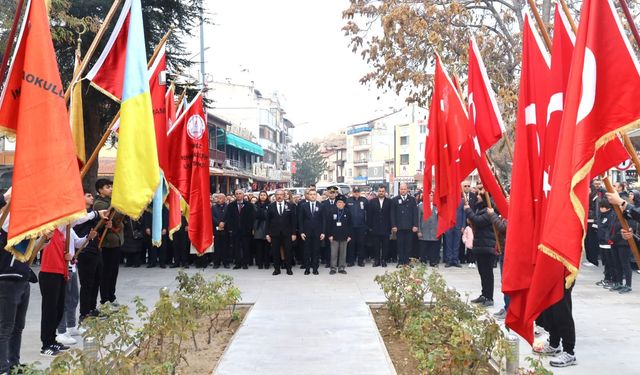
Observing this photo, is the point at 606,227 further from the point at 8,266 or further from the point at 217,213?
the point at 8,266

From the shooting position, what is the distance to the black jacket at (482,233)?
32.3ft

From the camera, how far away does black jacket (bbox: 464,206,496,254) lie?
9.85 meters

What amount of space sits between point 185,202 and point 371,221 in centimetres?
779

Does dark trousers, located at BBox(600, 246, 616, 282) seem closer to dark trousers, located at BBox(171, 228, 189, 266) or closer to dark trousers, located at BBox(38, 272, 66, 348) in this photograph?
dark trousers, located at BBox(171, 228, 189, 266)

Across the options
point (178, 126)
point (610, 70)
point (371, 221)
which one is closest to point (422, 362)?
point (610, 70)

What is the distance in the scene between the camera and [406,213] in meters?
15.8

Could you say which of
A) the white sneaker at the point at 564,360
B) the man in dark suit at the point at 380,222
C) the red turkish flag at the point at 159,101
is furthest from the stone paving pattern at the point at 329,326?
the red turkish flag at the point at 159,101

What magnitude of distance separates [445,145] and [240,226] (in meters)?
8.07

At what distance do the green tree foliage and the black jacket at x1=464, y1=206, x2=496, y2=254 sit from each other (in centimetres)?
8886

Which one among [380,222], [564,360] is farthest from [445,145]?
[380,222]

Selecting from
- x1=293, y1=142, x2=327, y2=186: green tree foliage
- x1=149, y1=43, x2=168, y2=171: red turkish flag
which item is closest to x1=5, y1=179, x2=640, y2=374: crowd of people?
x1=149, y1=43, x2=168, y2=171: red turkish flag

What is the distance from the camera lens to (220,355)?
7684 mm

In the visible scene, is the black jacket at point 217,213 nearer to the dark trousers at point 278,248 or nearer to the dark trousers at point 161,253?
the dark trousers at point 161,253

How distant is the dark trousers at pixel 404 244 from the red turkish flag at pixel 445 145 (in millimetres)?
6647
